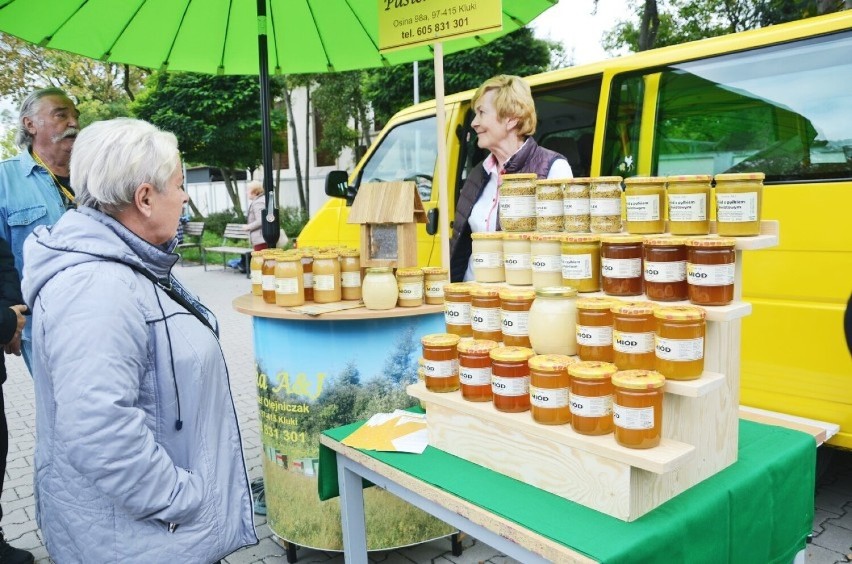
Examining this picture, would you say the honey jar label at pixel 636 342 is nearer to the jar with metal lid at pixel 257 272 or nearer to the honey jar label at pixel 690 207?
the honey jar label at pixel 690 207

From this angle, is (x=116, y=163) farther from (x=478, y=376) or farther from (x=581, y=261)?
(x=581, y=261)

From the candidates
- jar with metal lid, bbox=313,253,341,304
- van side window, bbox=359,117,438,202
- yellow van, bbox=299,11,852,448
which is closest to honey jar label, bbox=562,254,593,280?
jar with metal lid, bbox=313,253,341,304

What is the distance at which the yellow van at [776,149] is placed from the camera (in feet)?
9.95

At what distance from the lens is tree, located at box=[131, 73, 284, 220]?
18.0m

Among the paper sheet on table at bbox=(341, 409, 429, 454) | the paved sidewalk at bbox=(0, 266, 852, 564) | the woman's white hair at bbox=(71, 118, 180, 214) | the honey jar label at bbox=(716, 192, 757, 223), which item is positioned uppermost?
the woman's white hair at bbox=(71, 118, 180, 214)

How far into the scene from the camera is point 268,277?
2.97 meters

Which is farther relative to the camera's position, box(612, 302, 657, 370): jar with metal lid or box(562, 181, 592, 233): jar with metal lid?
box(562, 181, 592, 233): jar with metal lid

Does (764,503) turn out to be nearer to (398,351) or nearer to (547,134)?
(398,351)

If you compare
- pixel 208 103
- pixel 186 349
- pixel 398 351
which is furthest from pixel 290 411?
pixel 208 103

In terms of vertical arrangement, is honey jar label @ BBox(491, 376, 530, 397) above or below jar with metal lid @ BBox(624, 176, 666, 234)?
below

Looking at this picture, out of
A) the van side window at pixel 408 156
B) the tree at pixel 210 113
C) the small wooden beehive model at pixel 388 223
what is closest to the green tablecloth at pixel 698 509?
the small wooden beehive model at pixel 388 223

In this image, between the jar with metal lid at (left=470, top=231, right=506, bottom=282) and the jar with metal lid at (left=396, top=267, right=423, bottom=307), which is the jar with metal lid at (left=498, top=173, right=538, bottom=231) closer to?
the jar with metal lid at (left=470, top=231, right=506, bottom=282)

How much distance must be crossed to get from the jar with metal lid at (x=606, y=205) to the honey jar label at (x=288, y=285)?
4.62 feet

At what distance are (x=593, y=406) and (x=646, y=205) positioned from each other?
600 mm
